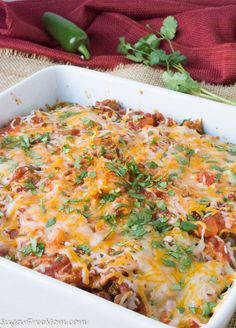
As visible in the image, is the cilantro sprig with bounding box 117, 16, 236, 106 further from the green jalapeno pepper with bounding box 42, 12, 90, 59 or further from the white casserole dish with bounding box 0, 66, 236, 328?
the white casserole dish with bounding box 0, 66, 236, 328

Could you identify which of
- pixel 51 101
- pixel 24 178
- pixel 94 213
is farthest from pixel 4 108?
pixel 94 213

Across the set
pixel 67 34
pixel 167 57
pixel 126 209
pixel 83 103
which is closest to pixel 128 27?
pixel 67 34

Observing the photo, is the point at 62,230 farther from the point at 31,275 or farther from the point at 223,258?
the point at 223,258

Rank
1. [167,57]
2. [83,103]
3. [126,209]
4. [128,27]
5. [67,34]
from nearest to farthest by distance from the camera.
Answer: [126,209], [83,103], [167,57], [67,34], [128,27]

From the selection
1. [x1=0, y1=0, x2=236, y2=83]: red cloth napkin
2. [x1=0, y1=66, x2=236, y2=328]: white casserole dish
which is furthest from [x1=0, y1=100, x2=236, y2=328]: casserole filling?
[x1=0, y1=0, x2=236, y2=83]: red cloth napkin

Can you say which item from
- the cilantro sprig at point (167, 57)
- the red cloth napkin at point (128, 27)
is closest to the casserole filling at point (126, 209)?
the cilantro sprig at point (167, 57)

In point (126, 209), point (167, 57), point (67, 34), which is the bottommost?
point (67, 34)

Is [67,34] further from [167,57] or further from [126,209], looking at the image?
[126,209]
